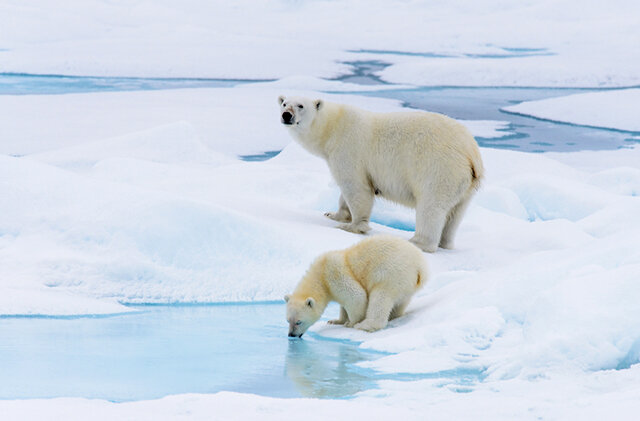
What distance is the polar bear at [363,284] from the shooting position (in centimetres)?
408

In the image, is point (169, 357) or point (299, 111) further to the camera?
point (299, 111)

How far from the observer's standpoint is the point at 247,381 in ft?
11.3

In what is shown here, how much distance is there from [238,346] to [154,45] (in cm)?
1815

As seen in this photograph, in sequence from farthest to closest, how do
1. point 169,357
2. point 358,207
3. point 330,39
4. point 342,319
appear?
point 330,39 < point 358,207 < point 342,319 < point 169,357

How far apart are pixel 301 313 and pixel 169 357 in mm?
616

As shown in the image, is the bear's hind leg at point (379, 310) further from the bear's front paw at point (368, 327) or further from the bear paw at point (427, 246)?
the bear paw at point (427, 246)

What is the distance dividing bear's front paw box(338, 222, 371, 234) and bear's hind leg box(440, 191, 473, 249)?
0.54 metres

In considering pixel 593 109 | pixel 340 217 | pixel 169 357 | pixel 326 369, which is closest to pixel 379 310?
pixel 326 369

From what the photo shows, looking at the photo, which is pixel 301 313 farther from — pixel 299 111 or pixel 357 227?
pixel 299 111

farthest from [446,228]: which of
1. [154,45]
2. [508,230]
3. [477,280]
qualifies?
[154,45]

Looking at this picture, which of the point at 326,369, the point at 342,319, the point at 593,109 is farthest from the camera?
the point at 593,109

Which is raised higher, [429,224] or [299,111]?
[299,111]

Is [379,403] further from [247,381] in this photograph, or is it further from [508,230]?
[508,230]

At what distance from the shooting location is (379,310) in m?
4.07
